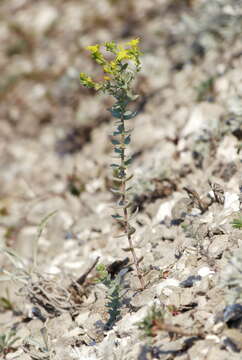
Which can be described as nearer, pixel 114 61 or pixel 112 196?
pixel 114 61

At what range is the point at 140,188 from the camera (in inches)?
205

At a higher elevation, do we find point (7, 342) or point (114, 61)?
point (114, 61)

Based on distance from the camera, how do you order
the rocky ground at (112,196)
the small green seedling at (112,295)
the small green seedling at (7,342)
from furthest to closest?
the small green seedling at (7,342)
the small green seedling at (112,295)
the rocky ground at (112,196)

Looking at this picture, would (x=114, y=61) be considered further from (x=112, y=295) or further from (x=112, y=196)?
(x=112, y=196)

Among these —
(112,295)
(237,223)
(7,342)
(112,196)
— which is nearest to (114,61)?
(237,223)

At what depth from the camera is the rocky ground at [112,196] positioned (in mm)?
3234

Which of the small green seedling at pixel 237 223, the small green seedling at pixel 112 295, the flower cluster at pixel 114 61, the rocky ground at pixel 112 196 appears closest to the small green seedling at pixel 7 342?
the rocky ground at pixel 112 196

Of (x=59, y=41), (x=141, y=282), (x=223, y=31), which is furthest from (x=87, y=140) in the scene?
(x=141, y=282)

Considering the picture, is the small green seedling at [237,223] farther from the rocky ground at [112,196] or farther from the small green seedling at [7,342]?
the small green seedling at [7,342]

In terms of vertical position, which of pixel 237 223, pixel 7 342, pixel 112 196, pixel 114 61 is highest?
pixel 112 196

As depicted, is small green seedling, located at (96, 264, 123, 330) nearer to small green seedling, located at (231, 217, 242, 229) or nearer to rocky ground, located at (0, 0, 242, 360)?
rocky ground, located at (0, 0, 242, 360)

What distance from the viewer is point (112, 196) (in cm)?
598

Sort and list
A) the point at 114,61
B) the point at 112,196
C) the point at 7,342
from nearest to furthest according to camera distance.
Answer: the point at 114,61, the point at 7,342, the point at 112,196

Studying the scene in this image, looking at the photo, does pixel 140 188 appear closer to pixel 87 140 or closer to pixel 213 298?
pixel 213 298
